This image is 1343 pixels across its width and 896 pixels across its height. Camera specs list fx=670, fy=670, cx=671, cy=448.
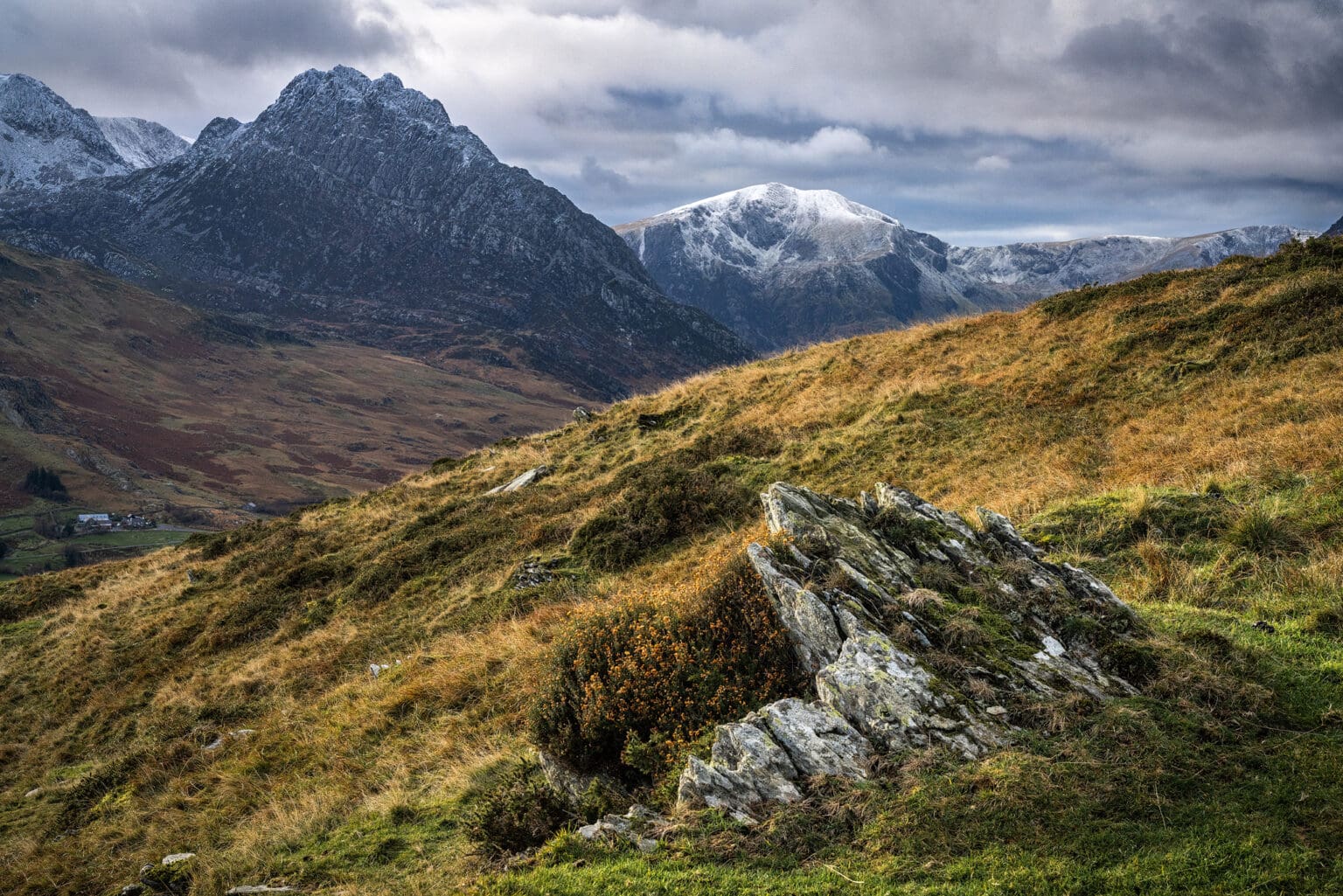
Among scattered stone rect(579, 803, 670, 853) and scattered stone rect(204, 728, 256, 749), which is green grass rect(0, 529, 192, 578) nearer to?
scattered stone rect(204, 728, 256, 749)

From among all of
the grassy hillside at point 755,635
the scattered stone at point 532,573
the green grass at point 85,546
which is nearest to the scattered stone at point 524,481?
the grassy hillside at point 755,635

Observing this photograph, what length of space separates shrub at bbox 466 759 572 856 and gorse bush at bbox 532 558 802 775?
2.32ft

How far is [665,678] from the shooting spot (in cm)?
844

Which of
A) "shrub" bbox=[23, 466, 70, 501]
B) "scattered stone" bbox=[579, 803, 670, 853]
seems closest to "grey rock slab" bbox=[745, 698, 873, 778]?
"scattered stone" bbox=[579, 803, 670, 853]

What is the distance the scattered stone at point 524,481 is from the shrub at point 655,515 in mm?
7596

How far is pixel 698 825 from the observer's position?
638 centimetres

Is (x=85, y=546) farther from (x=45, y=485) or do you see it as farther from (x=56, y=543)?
(x=45, y=485)

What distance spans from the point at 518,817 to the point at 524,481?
2112cm

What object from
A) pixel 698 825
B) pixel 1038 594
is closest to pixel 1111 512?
pixel 1038 594

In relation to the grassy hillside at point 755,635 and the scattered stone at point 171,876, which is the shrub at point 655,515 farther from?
the scattered stone at point 171,876

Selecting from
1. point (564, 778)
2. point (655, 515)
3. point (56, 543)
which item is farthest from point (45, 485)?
point (564, 778)

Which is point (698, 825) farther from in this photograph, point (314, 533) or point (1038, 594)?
point (314, 533)

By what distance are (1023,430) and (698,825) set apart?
16.9m

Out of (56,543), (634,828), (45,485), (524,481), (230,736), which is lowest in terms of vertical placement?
(56,543)
